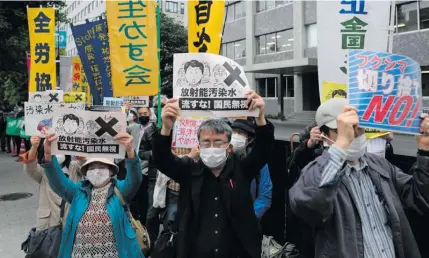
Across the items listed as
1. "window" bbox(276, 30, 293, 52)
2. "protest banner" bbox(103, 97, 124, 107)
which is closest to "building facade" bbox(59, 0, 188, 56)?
"window" bbox(276, 30, 293, 52)

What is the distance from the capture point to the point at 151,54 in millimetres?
6371

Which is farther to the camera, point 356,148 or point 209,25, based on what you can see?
point 209,25

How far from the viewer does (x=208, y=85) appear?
307 cm

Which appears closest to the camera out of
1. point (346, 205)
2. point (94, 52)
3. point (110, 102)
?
point (346, 205)

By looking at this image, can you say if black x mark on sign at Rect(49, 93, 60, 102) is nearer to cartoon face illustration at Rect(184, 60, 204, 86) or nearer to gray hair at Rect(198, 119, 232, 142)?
cartoon face illustration at Rect(184, 60, 204, 86)

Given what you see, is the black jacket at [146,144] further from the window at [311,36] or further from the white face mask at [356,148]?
the window at [311,36]

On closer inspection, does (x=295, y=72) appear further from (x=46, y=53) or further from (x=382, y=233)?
(x=382, y=233)

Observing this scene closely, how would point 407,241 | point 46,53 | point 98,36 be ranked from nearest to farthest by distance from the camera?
1. point 407,241
2. point 98,36
3. point 46,53

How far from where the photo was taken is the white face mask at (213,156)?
2.86m

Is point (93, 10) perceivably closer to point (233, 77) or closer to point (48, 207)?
point (48, 207)

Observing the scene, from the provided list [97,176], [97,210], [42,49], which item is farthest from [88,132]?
[42,49]

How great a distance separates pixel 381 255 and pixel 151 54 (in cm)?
500

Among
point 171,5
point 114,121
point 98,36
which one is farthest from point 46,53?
point 171,5

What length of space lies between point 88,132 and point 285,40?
83.6ft
